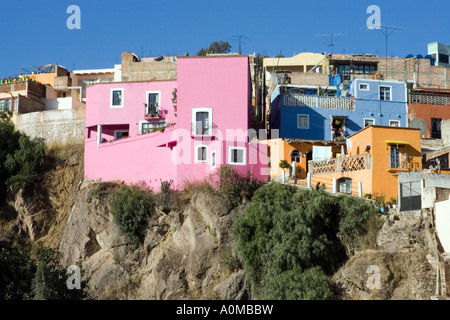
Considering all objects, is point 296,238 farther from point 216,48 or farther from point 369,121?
point 216,48

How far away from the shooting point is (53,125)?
175ft

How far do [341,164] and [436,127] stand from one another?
460 inches

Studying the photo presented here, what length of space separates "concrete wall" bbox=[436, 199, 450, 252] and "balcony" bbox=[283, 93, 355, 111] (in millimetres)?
14911

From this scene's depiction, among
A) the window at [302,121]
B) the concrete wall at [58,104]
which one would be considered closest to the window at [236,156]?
the window at [302,121]

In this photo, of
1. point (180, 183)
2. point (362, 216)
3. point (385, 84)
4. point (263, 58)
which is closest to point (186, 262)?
point (180, 183)

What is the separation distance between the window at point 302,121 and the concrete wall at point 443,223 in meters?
14.2

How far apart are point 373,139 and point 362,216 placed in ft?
16.5

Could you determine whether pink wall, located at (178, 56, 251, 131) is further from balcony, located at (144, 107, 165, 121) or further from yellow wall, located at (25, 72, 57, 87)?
yellow wall, located at (25, 72, 57, 87)

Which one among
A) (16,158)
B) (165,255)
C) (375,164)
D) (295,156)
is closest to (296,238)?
(375,164)

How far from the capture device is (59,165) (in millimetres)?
49938

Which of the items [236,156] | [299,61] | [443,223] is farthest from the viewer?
[299,61]

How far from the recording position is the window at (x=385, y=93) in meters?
51.8

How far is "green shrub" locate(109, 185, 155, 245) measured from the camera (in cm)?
4309

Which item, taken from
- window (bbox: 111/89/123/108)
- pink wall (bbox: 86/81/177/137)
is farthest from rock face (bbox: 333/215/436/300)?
window (bbox: 111/89/123/108)
